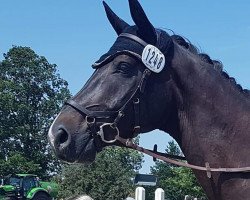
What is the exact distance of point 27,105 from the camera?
220 feet

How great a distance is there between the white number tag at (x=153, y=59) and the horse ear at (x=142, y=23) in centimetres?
9

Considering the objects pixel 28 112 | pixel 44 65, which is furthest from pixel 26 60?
pixel 28 112

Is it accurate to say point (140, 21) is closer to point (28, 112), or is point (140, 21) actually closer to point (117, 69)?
point (117, 69)

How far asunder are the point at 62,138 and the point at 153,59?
855 mm

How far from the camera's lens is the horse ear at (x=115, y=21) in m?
4.32

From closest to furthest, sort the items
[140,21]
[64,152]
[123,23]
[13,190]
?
[64,152] → [140,21] → [123,23] → [13,190]

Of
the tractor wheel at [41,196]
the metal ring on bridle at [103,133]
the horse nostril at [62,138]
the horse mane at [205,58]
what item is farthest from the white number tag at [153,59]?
the tractor wheel at [41,196]

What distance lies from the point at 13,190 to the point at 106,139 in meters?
31.2

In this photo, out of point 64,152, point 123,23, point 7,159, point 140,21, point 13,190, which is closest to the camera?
point 64,152

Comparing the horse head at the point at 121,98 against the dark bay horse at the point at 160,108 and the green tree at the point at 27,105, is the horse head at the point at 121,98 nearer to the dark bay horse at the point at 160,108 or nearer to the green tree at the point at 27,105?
the dark bay horse at the point at 160,108

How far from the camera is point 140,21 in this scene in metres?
4.07

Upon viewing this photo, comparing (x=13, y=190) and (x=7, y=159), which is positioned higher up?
(x=7, y=159)

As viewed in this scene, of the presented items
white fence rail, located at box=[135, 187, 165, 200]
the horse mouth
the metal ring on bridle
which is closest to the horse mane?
the metal ring on bridle

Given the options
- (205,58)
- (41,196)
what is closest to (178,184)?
(41,196)
